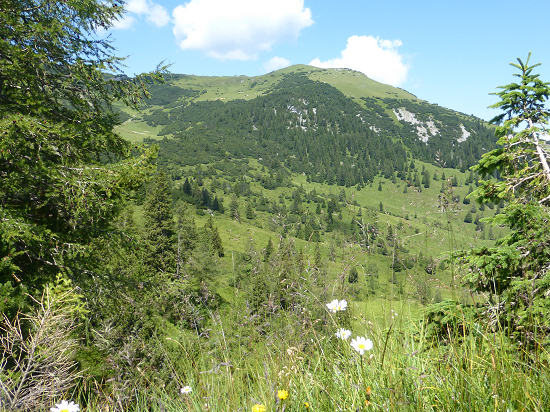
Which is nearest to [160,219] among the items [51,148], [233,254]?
[51,148]

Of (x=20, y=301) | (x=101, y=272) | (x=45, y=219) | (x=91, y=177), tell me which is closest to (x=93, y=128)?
(x=91, y=177)

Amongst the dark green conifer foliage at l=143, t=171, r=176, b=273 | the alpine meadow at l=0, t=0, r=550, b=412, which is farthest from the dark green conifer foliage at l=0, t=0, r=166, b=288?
the dark green conifer foliage at l=143, t=171, r=176, b=273

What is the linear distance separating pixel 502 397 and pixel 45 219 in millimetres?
9093

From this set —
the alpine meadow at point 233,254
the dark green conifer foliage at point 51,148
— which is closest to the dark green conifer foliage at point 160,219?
the alpine meadow at point 233,254

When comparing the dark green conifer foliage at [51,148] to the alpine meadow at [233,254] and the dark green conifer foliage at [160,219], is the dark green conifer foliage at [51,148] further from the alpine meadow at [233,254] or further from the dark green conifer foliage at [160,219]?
the dark green conifer foliage at [160,219]

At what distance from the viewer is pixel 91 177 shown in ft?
22.5

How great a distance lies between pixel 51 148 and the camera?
6.57 m

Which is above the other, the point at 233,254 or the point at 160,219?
the point at 233,254

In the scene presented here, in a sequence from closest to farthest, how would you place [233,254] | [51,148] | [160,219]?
1. [233,254]
2. [51,148]
3. [160,219]

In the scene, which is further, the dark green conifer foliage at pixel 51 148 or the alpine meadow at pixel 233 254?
the dark green conifer foliage at pixel 51 148

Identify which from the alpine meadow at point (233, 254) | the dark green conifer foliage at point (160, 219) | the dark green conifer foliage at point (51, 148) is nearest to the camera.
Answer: the alpine meadow at point (233, 254)

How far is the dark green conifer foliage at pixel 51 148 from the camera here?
20.4ft

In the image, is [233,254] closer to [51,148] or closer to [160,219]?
[51,148]

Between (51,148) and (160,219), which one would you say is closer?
(51,148)
